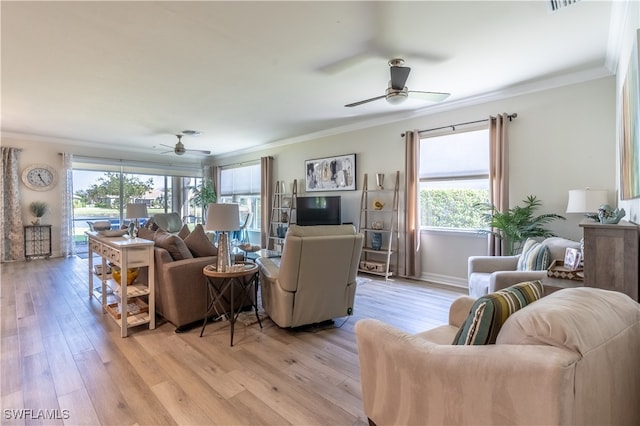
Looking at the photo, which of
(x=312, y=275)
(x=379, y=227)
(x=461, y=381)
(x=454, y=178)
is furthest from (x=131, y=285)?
(x=454, y=178)

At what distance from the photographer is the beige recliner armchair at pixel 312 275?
8.93ft

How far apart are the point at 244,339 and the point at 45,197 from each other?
677 centimetres

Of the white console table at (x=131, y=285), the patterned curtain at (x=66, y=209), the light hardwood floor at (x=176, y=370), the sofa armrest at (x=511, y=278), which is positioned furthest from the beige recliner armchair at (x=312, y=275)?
the patterned curtain at (x=66, y=209)

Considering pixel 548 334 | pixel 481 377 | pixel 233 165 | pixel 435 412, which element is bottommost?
pixel 435 412

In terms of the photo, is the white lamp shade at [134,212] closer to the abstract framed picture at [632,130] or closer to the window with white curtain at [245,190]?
the window with white curtain at [245,190]

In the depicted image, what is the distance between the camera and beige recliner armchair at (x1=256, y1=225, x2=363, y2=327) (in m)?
2.72

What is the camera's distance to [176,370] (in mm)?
2242

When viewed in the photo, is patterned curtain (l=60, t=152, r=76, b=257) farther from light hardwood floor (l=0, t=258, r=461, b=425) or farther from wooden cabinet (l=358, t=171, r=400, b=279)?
wooden cabinet (l=358, t=171, r=400, b=279)

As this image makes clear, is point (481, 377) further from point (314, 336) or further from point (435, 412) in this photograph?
point (314, 336)

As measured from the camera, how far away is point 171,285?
2.85 metres

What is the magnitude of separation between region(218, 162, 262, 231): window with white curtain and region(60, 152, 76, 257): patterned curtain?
138 inches

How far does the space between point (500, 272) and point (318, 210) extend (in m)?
3.66

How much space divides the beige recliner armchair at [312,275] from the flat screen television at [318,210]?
2.82 m

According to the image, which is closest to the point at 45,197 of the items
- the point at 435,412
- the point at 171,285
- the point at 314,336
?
→ the point at 171,285
